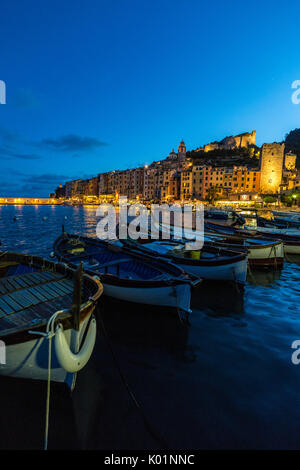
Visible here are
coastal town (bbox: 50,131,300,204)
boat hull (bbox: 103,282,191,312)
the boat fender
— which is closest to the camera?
the boat fender

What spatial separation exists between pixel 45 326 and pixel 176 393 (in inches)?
149

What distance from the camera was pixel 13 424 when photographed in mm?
4836

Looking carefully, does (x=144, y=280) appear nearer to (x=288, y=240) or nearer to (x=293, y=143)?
(x=288, y=240)

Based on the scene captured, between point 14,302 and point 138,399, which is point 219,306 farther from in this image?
point 14,302

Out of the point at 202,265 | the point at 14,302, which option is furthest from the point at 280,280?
the point at 14,302

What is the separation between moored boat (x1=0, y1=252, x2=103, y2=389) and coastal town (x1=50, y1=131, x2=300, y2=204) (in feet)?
308

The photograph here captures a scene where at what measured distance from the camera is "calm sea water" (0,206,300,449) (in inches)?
Answer: 184

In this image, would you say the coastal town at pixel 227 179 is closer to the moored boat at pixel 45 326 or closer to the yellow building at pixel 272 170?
the yellow building at pixel 272 170

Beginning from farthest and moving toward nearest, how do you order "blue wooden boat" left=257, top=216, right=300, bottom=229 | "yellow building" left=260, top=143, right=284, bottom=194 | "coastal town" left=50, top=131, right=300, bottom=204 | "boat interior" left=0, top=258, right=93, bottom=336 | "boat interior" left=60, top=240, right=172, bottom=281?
1. "yellow building" left=260, top=143, right=284, bottom=194
2. "coastal town" left=50, top=131, right=300, bottom=204
3. "blue wooden boat" left=257, top=216, right=300, bottom=229
4. "boat interior" left=60, top=240, right=172, bottom=281
5. "boat interior" left=0, top=258, right=93, bottom=336

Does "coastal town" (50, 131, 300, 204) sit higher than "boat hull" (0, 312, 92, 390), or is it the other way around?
"coastal town" (50, 131, 300, 204)

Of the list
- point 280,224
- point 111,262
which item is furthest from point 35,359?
point 280,224

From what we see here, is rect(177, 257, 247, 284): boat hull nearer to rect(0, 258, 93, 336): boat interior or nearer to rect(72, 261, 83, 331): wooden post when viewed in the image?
rect(0, 258, 93, 336): boat interior

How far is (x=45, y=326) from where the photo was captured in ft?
15.4

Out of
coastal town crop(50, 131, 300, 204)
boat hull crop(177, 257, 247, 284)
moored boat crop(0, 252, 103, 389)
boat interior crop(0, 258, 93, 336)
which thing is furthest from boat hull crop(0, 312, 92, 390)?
coastal town crop(50, 131, 300, 204)
